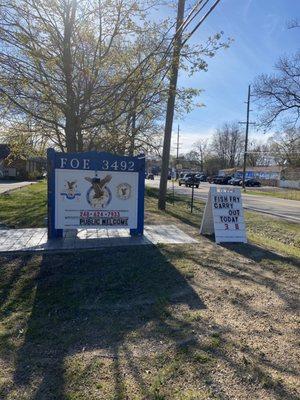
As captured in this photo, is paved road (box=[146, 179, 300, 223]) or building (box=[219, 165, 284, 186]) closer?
paved road (box=[146, 179, 300, 223])

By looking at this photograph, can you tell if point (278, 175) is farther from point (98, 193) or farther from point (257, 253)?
point (98, 193)

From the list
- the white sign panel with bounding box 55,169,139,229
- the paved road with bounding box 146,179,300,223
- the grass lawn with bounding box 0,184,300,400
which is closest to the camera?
the grass lawn with bounding box 0,184,300,400

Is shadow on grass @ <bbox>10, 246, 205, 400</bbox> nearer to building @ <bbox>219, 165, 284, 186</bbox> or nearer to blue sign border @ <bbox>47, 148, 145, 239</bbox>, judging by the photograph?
blue sign border @ <bbox>47, 148, 145, 239</bbox>

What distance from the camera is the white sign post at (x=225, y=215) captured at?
8680 mm

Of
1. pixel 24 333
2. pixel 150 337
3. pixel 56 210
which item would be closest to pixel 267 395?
pixel 150 337

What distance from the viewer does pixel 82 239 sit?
8.53 metres

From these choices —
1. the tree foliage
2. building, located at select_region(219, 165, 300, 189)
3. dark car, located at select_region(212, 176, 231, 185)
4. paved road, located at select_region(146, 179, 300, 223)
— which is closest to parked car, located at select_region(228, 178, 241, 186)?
dark car, located at select_region(212, 176, 231, 185)

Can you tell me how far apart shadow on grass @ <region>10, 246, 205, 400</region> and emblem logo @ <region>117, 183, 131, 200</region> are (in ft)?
6.47

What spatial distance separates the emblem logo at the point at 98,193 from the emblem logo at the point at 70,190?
0.28 m

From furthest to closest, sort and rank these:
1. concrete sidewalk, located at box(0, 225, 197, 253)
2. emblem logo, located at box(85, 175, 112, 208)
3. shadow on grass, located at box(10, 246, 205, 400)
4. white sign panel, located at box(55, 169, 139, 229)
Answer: emblem logo, located at box(85, 175, 112, 208) < white sign panel, located at box(55, 169, 139, 229) < concrete sidewalk, located at box(0, 225, 197, 253) < shadow on grass, located at box(10, 246, 205, 400)

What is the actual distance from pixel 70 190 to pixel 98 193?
60 centimetres

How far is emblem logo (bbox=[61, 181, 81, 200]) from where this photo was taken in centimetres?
845

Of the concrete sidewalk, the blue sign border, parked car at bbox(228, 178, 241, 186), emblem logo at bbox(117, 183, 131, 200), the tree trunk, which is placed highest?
the tree trunk

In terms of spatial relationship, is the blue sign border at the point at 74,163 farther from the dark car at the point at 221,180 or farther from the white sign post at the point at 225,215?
the dark car at the point at 221,180
